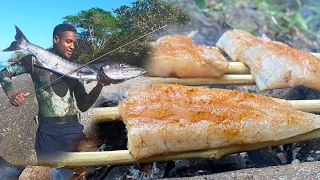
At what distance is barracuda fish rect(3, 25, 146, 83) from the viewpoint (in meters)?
2.19

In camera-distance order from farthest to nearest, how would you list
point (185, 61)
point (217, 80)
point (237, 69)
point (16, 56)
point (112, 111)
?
point (237, 69)
point (217, 80)
point (185, 61)
point (112, 111)
point (16, 56)

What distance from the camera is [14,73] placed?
2182 millimetres

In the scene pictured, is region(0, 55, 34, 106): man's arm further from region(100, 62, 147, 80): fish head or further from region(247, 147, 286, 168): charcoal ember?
region(247, 147, 286, 168): charcoal ember

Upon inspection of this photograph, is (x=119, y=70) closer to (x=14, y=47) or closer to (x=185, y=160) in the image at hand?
(x=14, y=47)

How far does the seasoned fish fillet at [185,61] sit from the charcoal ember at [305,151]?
0.68 metres

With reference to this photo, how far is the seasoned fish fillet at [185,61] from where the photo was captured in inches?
110

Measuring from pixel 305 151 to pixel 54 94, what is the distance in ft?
5.09

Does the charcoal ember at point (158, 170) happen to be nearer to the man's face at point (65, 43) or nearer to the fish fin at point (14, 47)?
the man's face at point (65, 43)

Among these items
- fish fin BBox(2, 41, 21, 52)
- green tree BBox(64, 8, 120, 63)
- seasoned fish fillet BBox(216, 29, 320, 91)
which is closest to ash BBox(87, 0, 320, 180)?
green tree BBox(64, 8, 120, 63)

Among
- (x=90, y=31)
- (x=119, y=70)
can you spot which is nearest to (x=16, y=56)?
(x=90, y=31)

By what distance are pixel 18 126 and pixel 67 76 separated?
348 mm

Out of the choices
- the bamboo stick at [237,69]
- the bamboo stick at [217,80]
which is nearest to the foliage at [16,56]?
the bamboo stick at [217,80]

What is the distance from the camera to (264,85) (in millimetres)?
2934

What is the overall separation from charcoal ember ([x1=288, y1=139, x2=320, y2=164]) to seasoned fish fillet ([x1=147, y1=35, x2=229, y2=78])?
677 mm
